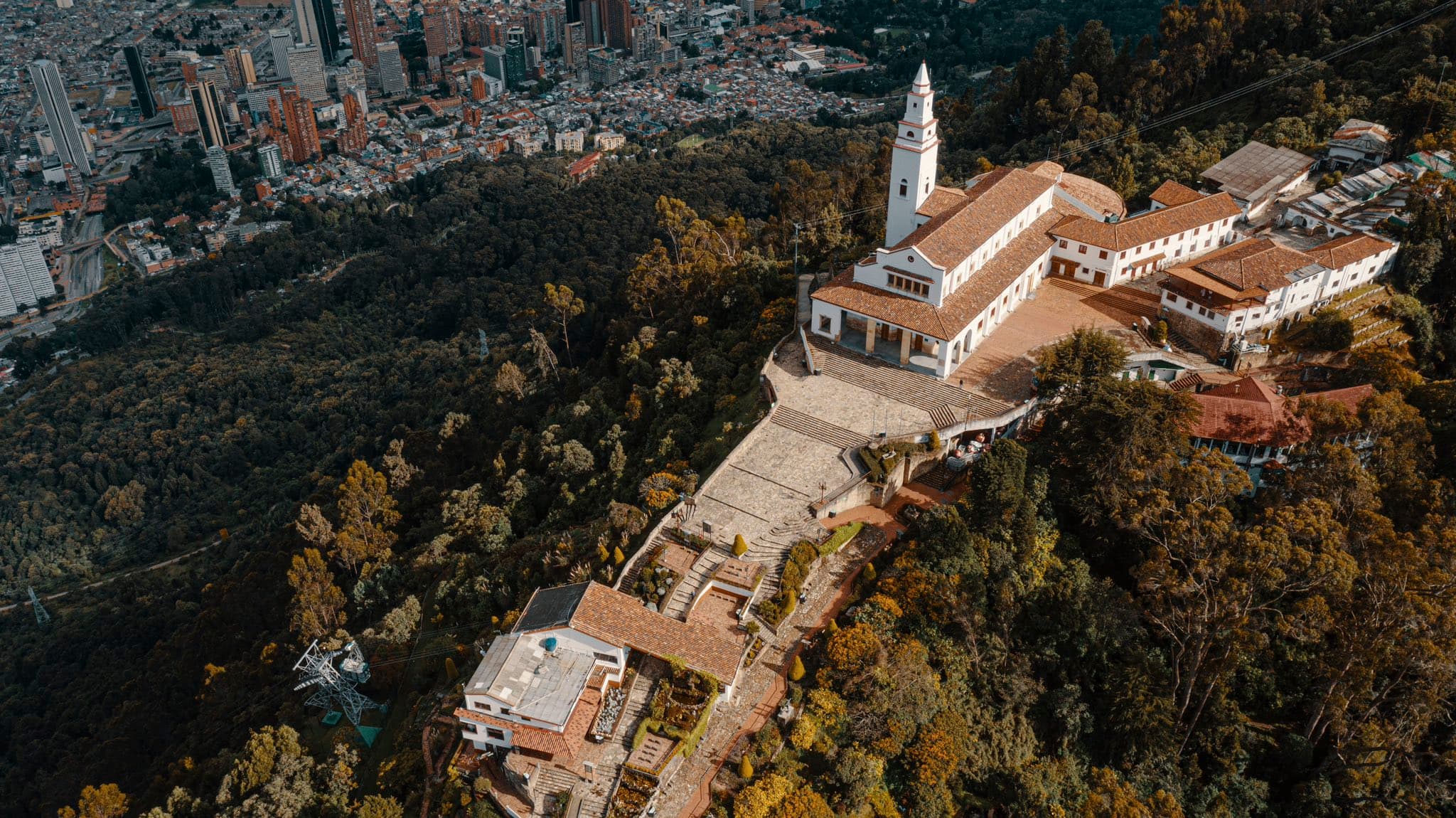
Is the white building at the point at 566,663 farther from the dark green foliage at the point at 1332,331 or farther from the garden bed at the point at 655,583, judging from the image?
the dark green foliage at the point at 1332,331

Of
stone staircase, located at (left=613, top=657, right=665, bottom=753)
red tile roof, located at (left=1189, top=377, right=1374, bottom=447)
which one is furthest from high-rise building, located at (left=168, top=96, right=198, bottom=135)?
red tile roof, located at (left=1189, top=377, right=1374, bottom=447)

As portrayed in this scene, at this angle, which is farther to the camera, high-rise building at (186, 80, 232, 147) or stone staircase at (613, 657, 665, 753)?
high-rise building at (186, 80, 232, 147)

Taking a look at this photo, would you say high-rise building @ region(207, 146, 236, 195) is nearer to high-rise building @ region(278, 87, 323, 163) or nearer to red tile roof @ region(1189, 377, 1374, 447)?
high-rise building @ region(278, 87, 323, 163)

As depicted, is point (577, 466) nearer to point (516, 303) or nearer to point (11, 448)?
point (516, 303)

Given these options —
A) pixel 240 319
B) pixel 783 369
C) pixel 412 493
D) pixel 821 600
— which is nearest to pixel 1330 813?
pixel 821 600

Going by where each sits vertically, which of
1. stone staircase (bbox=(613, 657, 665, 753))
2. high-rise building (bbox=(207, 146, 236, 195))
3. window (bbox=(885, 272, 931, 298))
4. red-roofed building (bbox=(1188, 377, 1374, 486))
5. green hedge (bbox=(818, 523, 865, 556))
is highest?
window (bbox=(885, 272, 931, 298))
